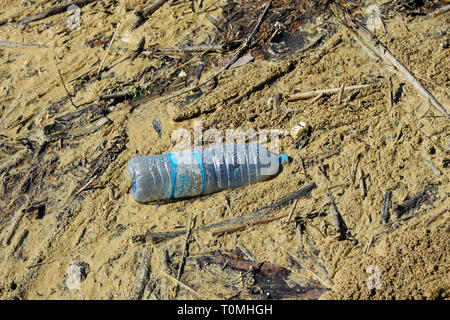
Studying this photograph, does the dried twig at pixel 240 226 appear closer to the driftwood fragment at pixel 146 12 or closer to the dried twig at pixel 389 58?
the dried twig at pixel 389 58

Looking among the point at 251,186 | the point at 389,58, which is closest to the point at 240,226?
the point at 251,186

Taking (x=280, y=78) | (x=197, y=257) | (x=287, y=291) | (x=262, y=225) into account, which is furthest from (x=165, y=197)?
(x=280, y=78)

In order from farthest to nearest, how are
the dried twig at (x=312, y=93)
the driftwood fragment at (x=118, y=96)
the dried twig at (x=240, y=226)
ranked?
the driftwood fragment at (x=118, y=96) → the dried twig at (x=312, y=93) → the dried twig at (x=240, y=226)

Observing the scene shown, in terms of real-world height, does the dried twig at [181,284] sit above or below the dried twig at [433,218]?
below

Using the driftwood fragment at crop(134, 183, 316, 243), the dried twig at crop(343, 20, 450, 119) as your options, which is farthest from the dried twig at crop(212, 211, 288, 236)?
the dried twig at crop(343, 20, 450, 119)

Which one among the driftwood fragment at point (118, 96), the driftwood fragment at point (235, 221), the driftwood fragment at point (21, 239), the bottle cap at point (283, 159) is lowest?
the driftwood fragment at point (235, 221)

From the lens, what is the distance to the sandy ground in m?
3.61

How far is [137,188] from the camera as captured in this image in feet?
13.7

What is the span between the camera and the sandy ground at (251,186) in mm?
3609

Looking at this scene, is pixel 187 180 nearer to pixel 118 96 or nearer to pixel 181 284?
pixel 181 284

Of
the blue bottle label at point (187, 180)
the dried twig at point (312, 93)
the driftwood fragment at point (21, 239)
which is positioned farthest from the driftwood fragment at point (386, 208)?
the driftwood fragment at point (21, 239)

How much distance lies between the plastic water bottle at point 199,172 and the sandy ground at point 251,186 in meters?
0.11

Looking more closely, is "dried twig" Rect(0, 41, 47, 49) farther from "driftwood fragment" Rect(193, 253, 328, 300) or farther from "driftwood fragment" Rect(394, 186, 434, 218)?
"driftwood fragment" Rect(394, 186, 434, 218)

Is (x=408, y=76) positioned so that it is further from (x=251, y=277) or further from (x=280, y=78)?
(x=251, y=277)
